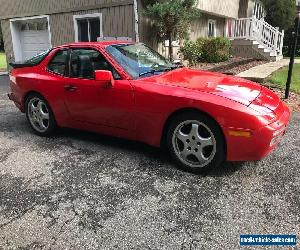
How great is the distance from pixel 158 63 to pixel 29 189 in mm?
2465

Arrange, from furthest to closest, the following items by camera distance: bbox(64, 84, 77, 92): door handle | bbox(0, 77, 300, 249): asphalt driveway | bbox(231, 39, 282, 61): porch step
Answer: bbox(231, 39, 282, 61): porch step < bbox(64, 84, 77, 92): door handle < bbox(0, 77, 300, 249): asphalt driveway

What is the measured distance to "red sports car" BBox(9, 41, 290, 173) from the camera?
3369mm

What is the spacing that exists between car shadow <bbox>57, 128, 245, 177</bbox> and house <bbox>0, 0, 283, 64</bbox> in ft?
23.7

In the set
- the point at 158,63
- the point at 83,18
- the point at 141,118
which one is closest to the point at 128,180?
the point at 141,118

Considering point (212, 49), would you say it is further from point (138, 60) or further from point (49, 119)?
point (49, 119)

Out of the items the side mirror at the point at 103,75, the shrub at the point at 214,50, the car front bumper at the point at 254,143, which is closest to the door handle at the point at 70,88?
the side mirror at the point at 103,75

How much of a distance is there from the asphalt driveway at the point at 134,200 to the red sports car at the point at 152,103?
0.34m

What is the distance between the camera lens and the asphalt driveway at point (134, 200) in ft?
8.63

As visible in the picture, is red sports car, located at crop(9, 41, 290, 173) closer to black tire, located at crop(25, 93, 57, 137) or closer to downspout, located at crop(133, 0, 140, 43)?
black tire, located at crop(25, 93, 57, 137)

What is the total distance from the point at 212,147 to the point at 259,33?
48.4 ft

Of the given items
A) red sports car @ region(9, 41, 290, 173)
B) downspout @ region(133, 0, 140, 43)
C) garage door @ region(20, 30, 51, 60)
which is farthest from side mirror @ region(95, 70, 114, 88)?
garage door @ region(20, 30, 51, 60)

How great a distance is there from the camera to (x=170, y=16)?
11.3 meters

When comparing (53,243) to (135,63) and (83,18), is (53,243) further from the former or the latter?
(83,18)

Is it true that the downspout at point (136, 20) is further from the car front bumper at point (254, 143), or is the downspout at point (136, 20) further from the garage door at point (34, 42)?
the car front bumper at point (254, 143)
